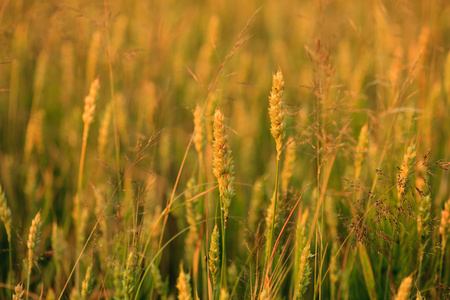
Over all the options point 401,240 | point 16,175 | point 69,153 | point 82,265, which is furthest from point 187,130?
point 401,240

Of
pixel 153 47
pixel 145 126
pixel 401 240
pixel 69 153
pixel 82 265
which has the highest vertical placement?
pixel 153 47

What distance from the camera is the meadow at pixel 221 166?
118cm

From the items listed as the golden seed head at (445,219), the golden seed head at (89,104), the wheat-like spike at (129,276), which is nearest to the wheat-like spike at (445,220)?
the golden seed head at (445,219)

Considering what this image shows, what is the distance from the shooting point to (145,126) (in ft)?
7.41

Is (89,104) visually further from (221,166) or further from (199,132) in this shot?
(221,166)

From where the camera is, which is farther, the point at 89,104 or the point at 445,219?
the point at 89,104

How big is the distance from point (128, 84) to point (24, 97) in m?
0.65

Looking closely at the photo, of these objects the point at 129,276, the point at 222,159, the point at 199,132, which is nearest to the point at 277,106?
the point at 222,159

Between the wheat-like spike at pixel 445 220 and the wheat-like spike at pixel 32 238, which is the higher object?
the wheat-like spike at pixel 445 220

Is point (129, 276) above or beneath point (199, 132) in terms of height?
beneath

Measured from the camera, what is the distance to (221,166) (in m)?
0.99

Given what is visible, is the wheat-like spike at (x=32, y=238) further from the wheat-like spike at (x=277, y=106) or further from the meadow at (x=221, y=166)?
the wheat-like spike at (x=277, y=106)

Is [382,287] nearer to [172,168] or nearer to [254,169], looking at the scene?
[254,169]

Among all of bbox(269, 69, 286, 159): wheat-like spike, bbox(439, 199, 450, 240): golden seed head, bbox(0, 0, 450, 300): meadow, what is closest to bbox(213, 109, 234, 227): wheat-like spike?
bbox(0, 0, 450, 300): meadow
